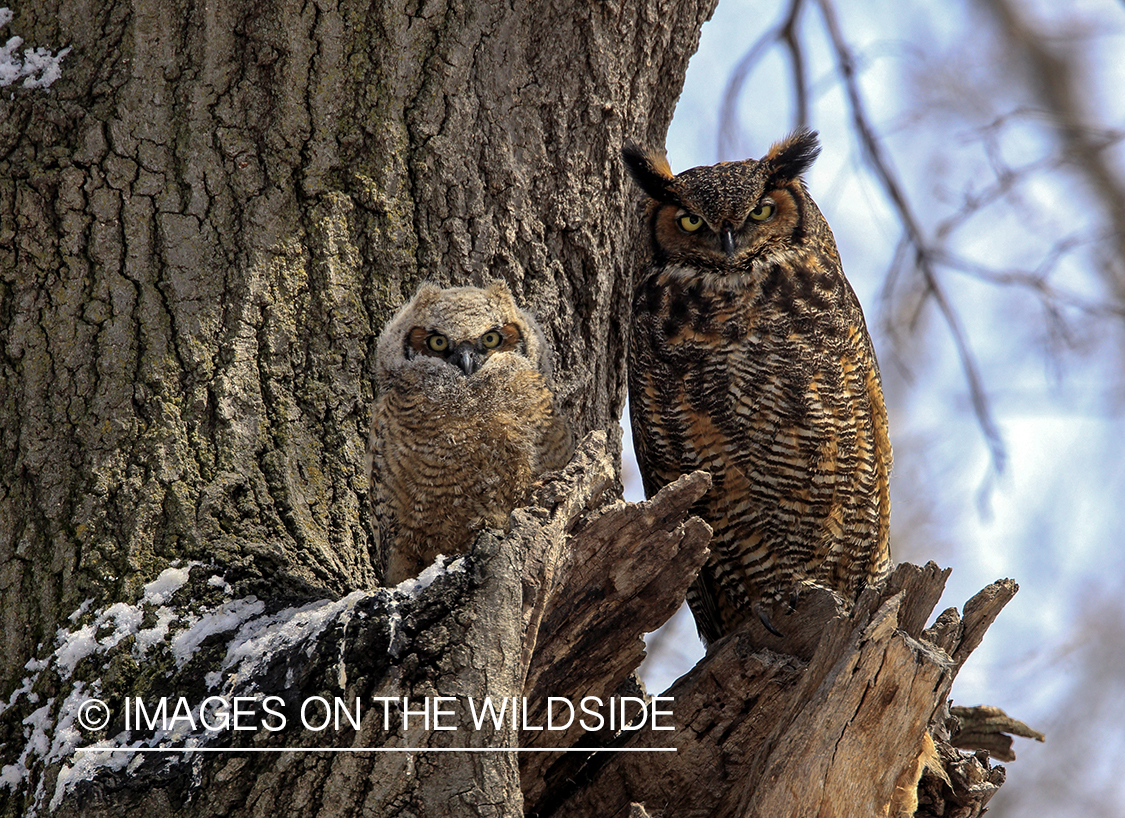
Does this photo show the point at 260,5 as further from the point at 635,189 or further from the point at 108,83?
the point at 635,189

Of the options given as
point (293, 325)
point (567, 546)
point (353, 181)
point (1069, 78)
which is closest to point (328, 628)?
point (567, 546)

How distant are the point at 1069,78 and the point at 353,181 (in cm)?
736

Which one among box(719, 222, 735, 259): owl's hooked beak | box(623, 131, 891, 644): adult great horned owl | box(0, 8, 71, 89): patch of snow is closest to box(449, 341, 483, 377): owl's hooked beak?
box(623, 131, 891, 644): adult great horned owl

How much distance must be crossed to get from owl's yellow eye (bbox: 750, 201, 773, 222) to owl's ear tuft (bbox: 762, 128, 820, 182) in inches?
3.8

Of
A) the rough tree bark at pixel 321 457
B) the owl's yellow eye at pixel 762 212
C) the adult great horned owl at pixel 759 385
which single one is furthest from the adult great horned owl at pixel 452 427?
the owl's yellow eye at pixel 762 212

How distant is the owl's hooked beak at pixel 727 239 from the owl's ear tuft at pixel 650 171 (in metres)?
0.19

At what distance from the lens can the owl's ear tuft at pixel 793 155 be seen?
10.0 feet

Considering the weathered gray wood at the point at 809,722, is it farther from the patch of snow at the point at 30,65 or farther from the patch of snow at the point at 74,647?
the patch of snow at the point at 30,65

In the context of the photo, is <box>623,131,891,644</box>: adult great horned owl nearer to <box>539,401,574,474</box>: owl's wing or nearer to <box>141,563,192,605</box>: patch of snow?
<box>539,401,574,474</box>: owl's wing

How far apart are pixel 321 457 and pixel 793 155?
1708 mm

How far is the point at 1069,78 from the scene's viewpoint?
8008 mm

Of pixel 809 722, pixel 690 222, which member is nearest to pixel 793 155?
pixel 690 222

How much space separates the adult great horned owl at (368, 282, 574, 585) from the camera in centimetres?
254

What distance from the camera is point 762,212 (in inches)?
119
